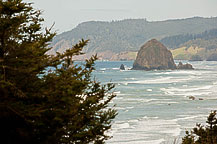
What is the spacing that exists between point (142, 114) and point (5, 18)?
135ft

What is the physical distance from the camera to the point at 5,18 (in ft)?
24.3

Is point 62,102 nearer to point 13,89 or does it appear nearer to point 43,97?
A: point 43,97

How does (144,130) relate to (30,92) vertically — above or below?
below

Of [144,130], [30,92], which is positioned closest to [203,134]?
[30,92]

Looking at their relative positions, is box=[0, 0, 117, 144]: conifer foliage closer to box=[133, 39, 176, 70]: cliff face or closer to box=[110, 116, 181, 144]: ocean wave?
box=[110, 116, 181, 144]: ocean wave

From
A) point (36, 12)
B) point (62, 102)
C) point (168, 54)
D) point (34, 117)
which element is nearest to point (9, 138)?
point (34, 117)

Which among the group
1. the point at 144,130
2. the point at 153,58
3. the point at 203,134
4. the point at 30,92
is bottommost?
the point at 144,130

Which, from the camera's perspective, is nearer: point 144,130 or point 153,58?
point 144,130

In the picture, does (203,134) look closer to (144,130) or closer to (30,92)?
(30,92)

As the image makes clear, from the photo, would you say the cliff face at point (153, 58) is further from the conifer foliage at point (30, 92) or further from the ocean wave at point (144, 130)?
the conifer foliage at point (30, 92)

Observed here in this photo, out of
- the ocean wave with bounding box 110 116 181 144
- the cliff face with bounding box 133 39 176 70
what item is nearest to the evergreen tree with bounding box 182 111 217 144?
the ocean wave with bounding box 110 116 181 144

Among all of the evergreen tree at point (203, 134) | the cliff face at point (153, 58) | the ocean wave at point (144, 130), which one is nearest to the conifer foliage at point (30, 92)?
the evergreen tree at point (203, 134)

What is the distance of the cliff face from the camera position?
177250mm

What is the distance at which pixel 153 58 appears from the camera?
7003 inches
